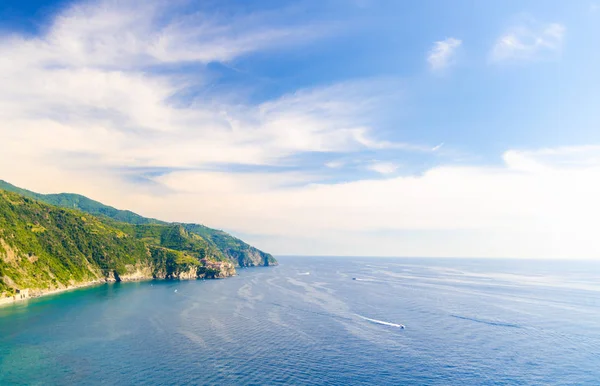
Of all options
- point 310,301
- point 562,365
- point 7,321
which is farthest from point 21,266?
point 562,365

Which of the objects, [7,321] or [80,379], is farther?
[7,321]

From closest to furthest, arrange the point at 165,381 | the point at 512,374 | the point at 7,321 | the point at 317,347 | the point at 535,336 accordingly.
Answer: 1. the point at 165,381
2. the point at 512,374
3. the point at 317,347
4. the point at 535,336
5. the point at 7,321

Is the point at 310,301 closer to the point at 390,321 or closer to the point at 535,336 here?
the point at 390,321

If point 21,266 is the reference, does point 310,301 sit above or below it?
below

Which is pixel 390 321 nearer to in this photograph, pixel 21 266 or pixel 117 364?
pixel 117 364

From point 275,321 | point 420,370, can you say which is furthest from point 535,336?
point 275,321

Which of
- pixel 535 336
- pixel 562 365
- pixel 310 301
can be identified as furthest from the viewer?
pixel 310 301
